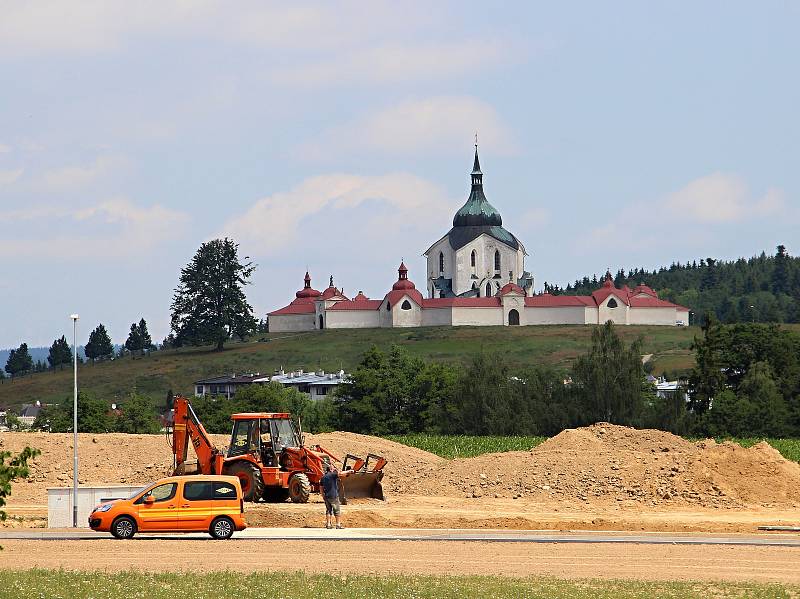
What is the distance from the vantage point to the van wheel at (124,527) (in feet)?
112

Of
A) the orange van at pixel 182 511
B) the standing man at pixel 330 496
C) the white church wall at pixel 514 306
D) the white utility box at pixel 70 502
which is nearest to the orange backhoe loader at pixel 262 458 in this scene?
the white utility box at pixel 70 502

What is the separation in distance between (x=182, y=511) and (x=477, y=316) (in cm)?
15184

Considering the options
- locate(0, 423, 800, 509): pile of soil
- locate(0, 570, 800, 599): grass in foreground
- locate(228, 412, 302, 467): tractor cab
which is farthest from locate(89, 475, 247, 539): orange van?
locate(0, 423, 800, 509): pile of soil

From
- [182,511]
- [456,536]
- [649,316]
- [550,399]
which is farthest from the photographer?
[649,316]

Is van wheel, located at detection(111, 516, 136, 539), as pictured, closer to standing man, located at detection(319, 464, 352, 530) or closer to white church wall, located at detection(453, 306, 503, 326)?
standing man, located at detection(319, 464, 352, 530)

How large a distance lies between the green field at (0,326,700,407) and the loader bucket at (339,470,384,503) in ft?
354

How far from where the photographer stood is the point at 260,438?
43.2m

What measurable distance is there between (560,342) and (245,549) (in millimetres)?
140011

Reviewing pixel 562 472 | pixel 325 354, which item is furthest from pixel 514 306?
pixel 562 472

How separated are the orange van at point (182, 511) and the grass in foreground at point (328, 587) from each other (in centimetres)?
757

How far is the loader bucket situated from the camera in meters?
44.2

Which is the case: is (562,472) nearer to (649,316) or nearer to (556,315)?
(556,315)

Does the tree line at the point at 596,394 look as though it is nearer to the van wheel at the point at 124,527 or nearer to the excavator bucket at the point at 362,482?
the excavator bucket at the point at 362,482

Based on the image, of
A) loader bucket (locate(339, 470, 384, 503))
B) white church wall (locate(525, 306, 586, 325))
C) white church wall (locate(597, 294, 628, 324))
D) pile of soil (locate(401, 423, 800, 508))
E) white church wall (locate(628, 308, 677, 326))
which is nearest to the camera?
loader bucket (locate(339, 470, 384, 503))
